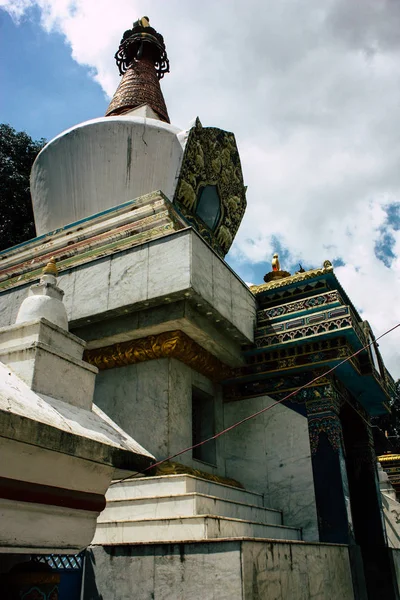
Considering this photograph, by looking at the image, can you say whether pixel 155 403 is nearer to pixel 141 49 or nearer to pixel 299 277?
pixel 299 277

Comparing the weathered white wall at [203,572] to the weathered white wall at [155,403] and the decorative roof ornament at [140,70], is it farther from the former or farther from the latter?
the decorative roof ornament at [140,70]

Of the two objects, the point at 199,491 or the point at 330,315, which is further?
the point at 330,315

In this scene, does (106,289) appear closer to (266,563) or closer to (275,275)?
(266,563)

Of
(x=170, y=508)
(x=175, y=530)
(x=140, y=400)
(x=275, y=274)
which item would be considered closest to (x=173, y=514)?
(x=170, y=508)

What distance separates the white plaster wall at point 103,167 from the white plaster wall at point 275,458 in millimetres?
5435

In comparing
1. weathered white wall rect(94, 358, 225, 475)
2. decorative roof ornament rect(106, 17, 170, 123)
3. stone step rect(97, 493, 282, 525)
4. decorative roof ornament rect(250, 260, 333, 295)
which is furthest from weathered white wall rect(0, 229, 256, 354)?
decorative roof ornament rect(106, 17, 170, 123)

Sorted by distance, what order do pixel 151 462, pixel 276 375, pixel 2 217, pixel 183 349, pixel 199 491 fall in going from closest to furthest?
pixel 151 462 < pixel 199 491 < pixel 183 349 < pixel 276 375 < pixel 2 217

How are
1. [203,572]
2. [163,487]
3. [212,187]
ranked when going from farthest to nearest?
1. [212,187]
2. [163,487]
3. [203,572]

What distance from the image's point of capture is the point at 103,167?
1207 cm

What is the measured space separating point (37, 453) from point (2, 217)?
21285mm

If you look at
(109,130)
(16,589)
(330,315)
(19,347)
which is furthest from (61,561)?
(109,130)

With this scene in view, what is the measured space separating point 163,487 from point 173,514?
1.62ft

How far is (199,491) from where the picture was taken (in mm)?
6898

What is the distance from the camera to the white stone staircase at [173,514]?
6012mm
